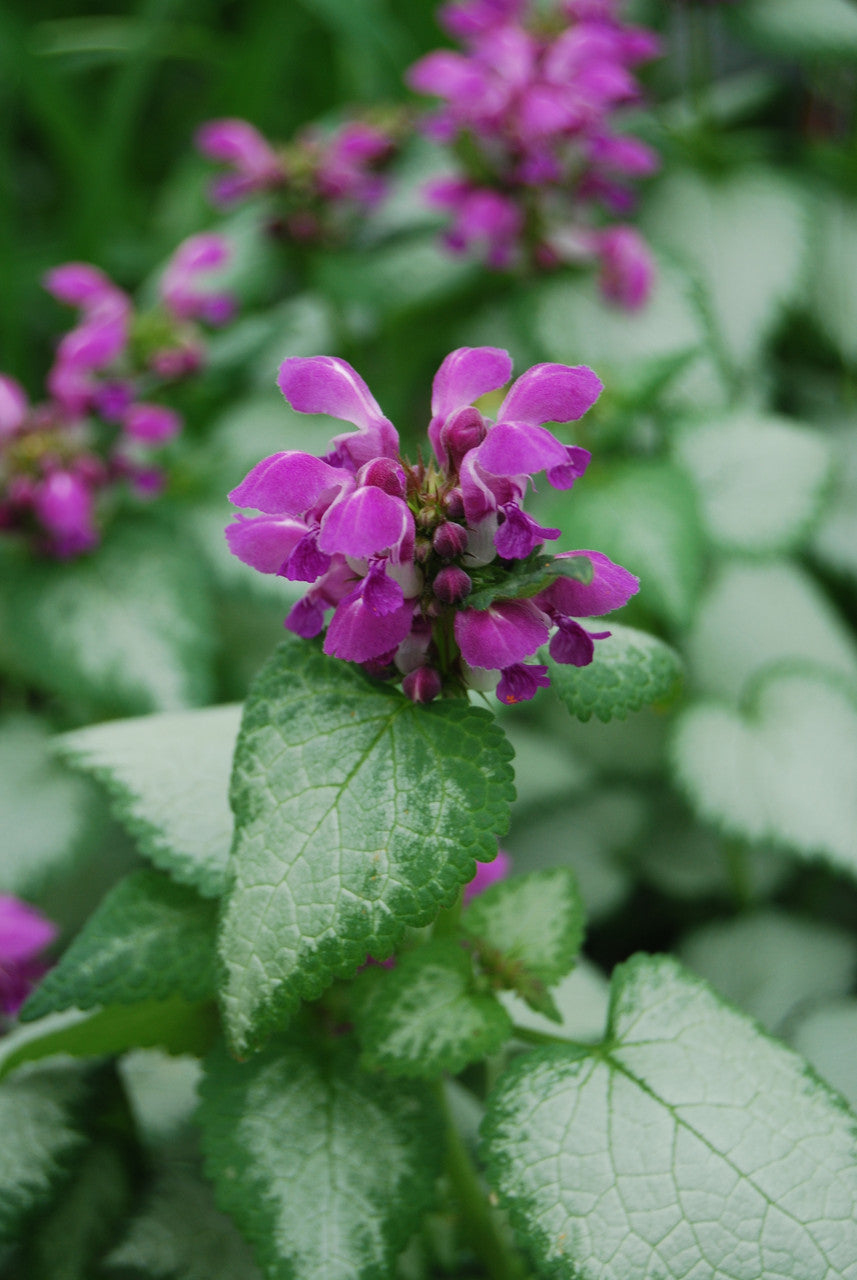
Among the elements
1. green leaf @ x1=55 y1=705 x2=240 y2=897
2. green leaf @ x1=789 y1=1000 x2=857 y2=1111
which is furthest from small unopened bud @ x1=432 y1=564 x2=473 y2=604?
green leaf @ x1=789 y1=1000 x2=857 y2=1111

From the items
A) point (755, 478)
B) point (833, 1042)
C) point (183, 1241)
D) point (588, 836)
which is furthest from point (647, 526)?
point (183, 1241)

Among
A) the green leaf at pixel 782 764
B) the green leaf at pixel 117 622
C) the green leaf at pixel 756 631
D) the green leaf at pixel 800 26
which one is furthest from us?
the green leaf at pixel 800 26

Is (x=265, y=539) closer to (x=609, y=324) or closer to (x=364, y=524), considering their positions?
(x=364, y=524)

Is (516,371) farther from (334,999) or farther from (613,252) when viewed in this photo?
(334,999)

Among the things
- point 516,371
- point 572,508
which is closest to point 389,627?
point 572,508

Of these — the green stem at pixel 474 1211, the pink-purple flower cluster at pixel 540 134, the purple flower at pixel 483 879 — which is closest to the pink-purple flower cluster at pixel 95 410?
the pink-purple flower cluster at pixel 540 134

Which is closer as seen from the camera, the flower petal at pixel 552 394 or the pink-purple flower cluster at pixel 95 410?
the flower petal at pixel 552 394

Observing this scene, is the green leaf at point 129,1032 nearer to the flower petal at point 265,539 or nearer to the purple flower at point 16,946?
the purple flower at point 16,946
